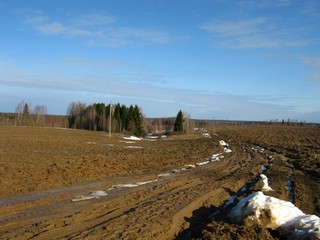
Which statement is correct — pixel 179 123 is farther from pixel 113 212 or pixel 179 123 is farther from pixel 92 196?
pixel 113 212

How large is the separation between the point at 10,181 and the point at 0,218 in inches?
204

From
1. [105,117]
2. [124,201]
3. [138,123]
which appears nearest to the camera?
[124,201]

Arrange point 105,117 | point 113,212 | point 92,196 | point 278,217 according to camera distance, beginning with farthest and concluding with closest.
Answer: point 105,117, point 92,196, point 113,212, point 278,217

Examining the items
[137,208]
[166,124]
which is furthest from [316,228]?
[166,124]

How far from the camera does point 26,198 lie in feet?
38.4

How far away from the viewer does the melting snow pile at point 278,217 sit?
788 cm

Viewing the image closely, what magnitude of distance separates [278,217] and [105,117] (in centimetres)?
8260

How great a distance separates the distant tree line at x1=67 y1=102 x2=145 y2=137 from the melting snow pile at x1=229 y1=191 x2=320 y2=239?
60.8m

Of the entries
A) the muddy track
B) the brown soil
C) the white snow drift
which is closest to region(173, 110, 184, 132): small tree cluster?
the brown soil

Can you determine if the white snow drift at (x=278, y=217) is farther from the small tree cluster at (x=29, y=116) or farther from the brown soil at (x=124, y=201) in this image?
the small tree cluster at (x=29, y=116)

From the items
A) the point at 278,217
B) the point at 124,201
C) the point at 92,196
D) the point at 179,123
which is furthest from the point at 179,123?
the point at 278,217

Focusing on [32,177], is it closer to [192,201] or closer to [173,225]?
[192,201]

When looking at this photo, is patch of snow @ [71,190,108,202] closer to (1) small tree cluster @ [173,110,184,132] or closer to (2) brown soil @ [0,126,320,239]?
(2) brown soil @ [0,126,320,239]

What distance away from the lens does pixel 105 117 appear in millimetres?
89688
